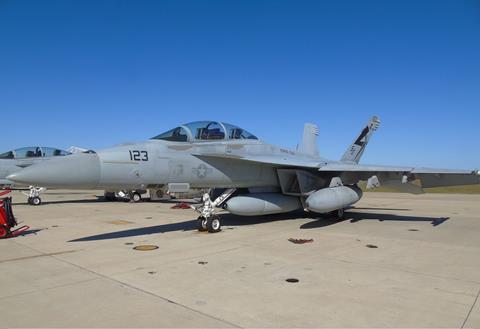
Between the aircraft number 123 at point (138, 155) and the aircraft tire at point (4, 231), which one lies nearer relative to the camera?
the aircraft number 123 at point (138, 155)

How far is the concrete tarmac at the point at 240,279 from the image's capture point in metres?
3.61

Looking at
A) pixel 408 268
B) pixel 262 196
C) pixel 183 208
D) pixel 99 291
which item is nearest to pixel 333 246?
pixel 408 268

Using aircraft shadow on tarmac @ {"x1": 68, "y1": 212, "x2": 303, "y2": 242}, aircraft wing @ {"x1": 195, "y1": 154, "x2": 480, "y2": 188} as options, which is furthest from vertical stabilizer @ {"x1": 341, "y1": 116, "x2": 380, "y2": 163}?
aircraft shadow on tarmac @ {"x1": 68, "y1": 212, "x2": 303, "y2": 242}

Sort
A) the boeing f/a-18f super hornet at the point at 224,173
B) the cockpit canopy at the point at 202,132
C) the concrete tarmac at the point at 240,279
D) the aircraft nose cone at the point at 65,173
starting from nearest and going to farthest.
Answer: the concrete tarmac at the point at 240,279, the aircraft nose cone at the point at 65,173, the boeing f/a-18f super hornet at the point at 224,173, the cockpit canopy at the point at 202,132

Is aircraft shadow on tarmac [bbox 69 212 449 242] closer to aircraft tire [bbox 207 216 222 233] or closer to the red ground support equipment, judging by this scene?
aircraft tire [bbox 207 216 222 233]

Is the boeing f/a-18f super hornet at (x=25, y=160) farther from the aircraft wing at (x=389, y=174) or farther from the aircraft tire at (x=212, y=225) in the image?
the aircraft wing at (x=389, y=174)

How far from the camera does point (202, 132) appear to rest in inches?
343

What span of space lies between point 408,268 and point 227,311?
10.4 feet

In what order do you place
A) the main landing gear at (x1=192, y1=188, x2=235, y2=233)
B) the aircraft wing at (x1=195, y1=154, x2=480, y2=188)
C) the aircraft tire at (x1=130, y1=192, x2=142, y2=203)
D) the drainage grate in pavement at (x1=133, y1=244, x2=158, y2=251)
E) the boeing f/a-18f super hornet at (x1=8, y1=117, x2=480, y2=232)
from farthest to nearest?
the aircraft tire at (x1=130, y1=192, x2=142, y2=203) → the aircraft wing at (x1=195, y1=154, x2=480, y2=188) → the main landing gear at (x1=192, y1=188, x2=235, y2=233) → the drainage grate in pavement at (x1=133, y1=244, x2=158, y2=251) → the boeing f/a-18f super hornet at (x1=8, y1=117, x2=480, y2=232)

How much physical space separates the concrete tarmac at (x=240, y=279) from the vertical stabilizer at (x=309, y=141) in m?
6.98

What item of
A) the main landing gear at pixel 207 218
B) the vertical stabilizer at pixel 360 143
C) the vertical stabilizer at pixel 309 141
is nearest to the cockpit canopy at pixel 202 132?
the main landing gear at pixel 207 218

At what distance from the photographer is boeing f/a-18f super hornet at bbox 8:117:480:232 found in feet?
21.6

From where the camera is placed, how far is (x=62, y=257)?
621 cm

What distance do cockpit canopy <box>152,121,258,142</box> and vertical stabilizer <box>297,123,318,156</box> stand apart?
21.6 ft
